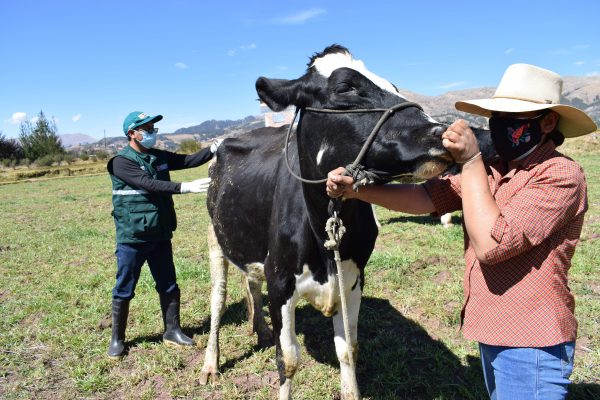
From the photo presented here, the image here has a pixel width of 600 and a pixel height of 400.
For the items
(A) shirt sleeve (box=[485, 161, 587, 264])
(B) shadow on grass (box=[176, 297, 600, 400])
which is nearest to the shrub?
(B) shadow on grass (box=[176, 297, 600, 400])

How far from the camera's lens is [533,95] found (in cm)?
187

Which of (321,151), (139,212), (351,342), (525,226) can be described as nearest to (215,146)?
(139,212)

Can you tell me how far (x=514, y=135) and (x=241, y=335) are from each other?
12.1 ft

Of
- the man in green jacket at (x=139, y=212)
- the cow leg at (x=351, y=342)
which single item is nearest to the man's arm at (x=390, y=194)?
the cow leg at (x=351, y=342)

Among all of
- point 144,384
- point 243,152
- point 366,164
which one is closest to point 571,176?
point 366,164

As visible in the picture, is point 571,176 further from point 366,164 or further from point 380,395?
point 380,395

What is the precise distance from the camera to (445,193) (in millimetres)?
2354

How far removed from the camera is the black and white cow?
203 centimetres

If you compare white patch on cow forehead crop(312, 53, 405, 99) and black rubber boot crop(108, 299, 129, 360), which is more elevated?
white patch on cow forehead crop(312, 53, 405, 99)

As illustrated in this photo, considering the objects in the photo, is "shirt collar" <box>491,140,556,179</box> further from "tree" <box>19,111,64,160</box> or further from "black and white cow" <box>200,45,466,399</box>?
"tree" <box>19,111,64,160</box>

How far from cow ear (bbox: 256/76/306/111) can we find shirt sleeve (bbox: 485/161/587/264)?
1263 mm

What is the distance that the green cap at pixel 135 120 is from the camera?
14.1ft

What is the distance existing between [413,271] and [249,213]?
3.10 m

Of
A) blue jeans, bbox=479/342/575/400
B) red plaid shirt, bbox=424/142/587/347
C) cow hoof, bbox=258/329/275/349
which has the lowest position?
cow hoof, bbox=258/329/275/349
